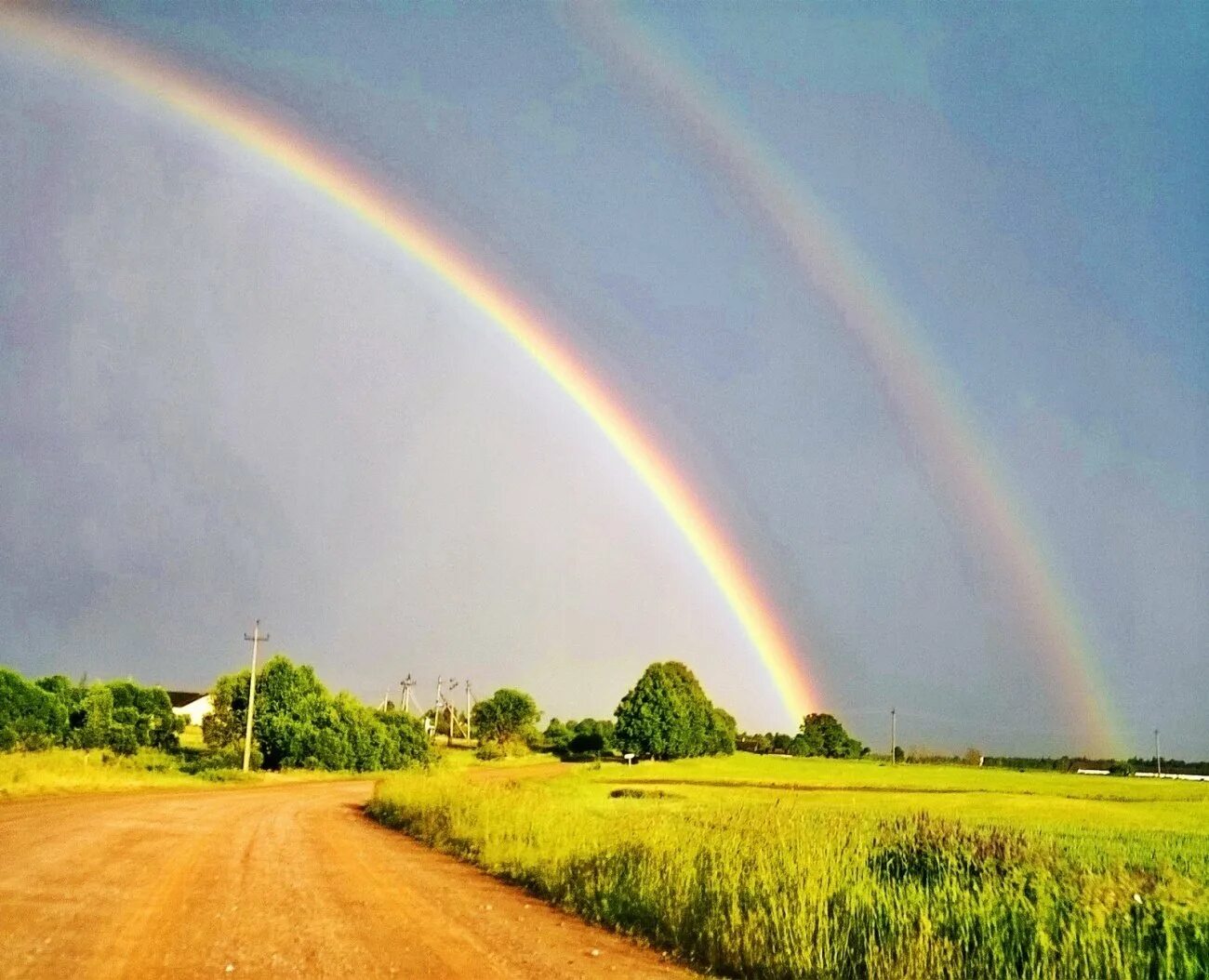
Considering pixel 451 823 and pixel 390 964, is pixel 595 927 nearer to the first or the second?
pixel 390 964

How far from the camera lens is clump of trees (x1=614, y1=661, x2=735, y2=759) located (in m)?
122

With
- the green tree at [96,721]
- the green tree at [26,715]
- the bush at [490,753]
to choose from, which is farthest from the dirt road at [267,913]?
the bush at [490,753]

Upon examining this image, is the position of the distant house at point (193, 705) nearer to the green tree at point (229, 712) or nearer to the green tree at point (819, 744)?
the green tree at point (229, 712)

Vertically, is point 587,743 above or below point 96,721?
below

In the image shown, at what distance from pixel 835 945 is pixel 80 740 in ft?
220

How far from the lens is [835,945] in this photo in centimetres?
991

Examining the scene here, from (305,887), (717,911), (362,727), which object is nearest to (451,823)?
(305,887)

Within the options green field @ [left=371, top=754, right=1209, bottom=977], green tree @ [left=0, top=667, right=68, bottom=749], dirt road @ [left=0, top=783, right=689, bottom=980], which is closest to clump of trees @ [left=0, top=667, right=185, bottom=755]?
green tree @ [left=0, top=667, right=68, bottom=749]

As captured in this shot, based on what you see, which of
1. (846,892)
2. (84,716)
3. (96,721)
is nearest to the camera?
(846,892)

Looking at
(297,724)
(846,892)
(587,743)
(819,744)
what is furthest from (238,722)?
(819,744)

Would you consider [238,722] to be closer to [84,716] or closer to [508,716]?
[84,716]

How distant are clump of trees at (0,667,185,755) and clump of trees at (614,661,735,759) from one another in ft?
188

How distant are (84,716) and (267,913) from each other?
6523 centimetres

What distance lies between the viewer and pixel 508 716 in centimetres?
13838
